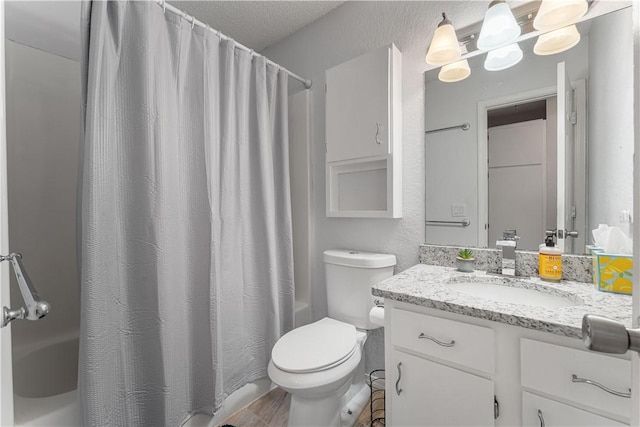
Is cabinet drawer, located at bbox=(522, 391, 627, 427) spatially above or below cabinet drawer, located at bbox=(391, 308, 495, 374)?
below

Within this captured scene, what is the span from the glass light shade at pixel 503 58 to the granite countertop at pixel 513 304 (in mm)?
934

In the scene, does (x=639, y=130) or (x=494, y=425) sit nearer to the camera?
(x=639, y=130)

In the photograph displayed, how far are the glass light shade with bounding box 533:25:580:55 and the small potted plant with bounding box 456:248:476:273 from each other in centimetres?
89

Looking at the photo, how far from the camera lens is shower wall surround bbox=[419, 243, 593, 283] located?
3.49 feet

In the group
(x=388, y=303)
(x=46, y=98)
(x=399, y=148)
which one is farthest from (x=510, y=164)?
(x=46, y=98)

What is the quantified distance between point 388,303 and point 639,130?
0.83 m

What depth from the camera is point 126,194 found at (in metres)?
1.09

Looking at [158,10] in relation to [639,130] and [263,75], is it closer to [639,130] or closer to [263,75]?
[263,75]

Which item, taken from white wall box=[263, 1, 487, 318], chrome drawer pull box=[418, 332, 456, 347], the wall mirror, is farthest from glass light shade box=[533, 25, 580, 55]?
chrome drawer pull box=[418, 332, 456, 347]

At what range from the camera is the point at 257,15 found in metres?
1.81

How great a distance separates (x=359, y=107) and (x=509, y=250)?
1033 mm

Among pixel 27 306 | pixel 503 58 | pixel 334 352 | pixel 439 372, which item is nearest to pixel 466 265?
pixel 439 372

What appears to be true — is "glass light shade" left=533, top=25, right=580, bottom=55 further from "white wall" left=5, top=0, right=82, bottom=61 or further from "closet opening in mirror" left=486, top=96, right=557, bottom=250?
"white wall" left=5, top=0, right=82, bottom=61

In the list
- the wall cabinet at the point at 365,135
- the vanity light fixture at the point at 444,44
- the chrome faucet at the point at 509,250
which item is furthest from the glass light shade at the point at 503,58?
the chrome faucet at the point at 509,250
